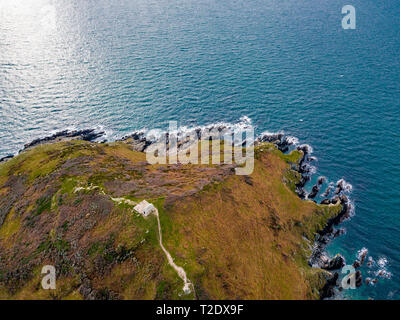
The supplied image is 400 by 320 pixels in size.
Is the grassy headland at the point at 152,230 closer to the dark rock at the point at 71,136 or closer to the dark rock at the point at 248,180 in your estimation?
the dark rock at the point at 248,180

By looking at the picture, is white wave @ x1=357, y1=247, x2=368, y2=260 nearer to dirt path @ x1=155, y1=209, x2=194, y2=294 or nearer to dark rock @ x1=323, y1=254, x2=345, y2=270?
dark rock @ x1=323, y1=254, x2=345, y2=270

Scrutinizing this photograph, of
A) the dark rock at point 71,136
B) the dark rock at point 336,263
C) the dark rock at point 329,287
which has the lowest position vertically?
the dark rock at point 329,287

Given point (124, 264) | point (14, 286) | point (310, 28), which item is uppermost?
point (310, 28)

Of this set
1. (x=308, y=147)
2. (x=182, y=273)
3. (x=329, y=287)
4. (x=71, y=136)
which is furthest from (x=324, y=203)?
(x=71, y=136)

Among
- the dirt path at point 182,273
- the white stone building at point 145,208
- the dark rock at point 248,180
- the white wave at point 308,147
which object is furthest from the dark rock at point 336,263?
the white stone building at point 145,208

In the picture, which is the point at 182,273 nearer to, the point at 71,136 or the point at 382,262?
the point at 382,262

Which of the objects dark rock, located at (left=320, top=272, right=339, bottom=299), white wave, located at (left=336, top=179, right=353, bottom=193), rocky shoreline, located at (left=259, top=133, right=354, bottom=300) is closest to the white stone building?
rocky shoreline, located at (left=259, top=133, right=354, bottom=300)

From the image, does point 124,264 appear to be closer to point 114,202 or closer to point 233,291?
point 114,202
